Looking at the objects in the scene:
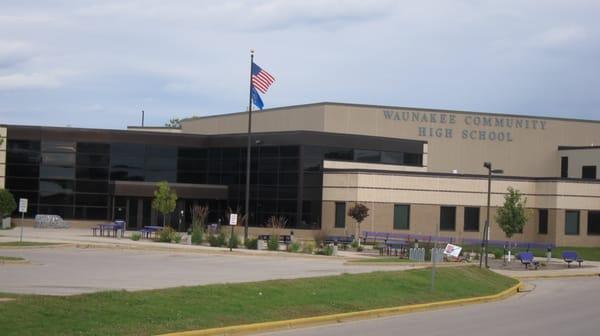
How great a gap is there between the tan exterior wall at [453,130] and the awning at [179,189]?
9034 mm

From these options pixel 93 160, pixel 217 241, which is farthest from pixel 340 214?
pixel 93 160

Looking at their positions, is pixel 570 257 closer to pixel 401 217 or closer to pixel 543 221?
pixel 401 217

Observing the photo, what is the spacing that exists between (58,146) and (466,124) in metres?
32.8

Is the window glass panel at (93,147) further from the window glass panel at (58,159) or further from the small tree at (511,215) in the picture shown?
the small tree at (511,215)

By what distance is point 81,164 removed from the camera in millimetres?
60594

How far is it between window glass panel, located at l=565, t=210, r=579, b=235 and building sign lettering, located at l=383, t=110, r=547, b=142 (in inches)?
476

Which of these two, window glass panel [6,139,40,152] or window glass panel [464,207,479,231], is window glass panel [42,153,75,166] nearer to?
window glass panel [6,139,40,152]

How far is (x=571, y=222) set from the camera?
59.6 m

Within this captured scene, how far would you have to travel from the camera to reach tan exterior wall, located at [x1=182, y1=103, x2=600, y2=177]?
65.2 meters

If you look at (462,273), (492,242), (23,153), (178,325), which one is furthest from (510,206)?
(178,325)

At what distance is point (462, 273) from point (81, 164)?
1531 inches

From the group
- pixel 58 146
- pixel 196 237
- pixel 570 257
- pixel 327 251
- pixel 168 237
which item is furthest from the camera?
pixel 58 146

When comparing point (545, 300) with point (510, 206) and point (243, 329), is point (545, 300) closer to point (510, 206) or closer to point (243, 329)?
point (243, 329)

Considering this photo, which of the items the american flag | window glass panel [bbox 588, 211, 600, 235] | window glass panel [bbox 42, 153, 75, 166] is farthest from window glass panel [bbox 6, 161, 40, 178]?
window glass panel [bbox 588, 211, 600, 235]
